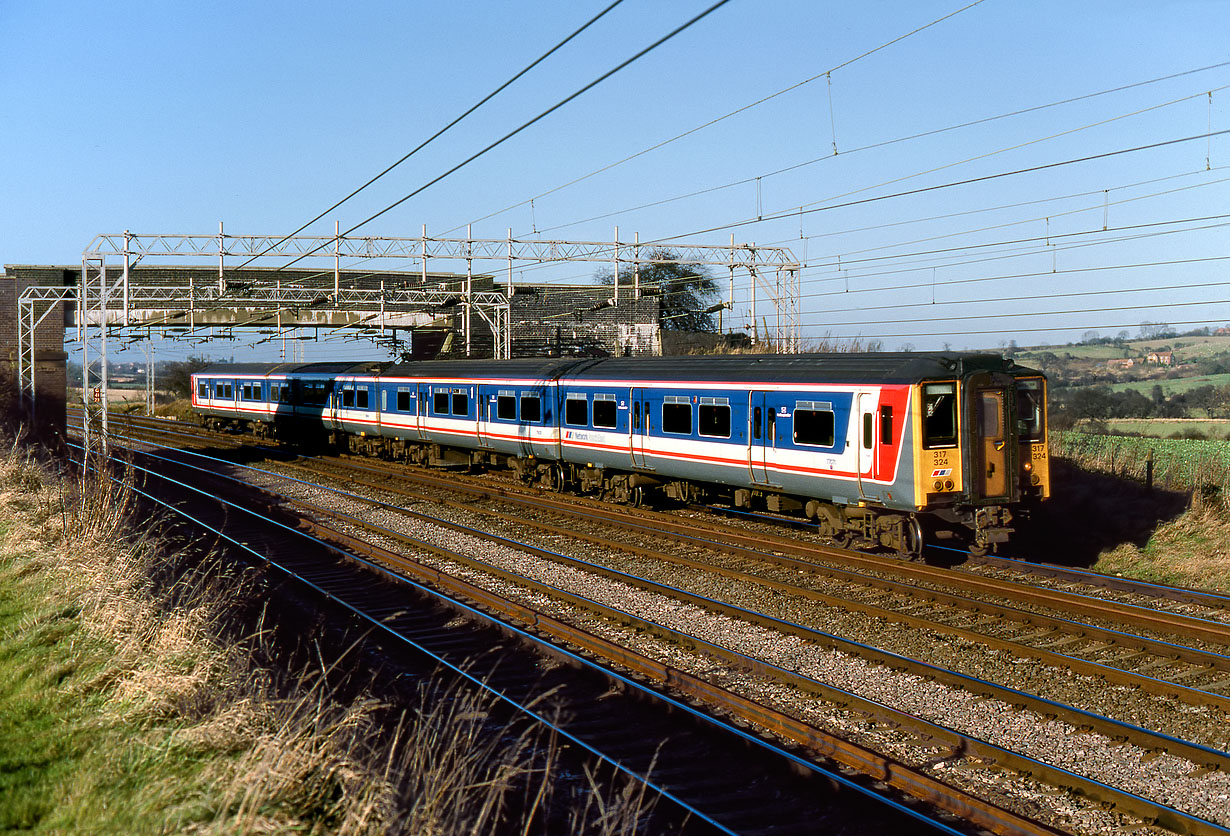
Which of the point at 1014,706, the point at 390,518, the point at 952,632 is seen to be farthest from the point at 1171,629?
the point at 390,518

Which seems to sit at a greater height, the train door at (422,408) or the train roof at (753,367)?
the train roof at (753,367)

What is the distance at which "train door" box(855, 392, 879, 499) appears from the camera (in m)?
14.9

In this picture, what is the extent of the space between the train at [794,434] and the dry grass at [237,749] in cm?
816

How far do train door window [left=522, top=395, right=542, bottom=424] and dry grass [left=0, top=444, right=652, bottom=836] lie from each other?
1269 centimetres

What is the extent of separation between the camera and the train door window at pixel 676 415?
18.9 metres

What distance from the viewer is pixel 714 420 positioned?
717 inches

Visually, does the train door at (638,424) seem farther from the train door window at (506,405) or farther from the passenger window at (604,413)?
the train door window at (506,405)

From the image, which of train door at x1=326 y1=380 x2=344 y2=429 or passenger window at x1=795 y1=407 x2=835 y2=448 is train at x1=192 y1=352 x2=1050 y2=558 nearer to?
passenger window at x1=795 y1=407 x2=835 y2=448

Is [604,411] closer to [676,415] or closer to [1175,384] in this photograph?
[676,415]

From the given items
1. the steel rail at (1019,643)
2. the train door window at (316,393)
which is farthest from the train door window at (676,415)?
the train door window at (316,393)

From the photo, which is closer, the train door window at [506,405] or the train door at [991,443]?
the train door at [991,443]

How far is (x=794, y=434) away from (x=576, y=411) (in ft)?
22.6

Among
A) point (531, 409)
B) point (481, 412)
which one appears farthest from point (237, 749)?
point (481, 412)

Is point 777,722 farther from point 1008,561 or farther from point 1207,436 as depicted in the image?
point 1207,436
